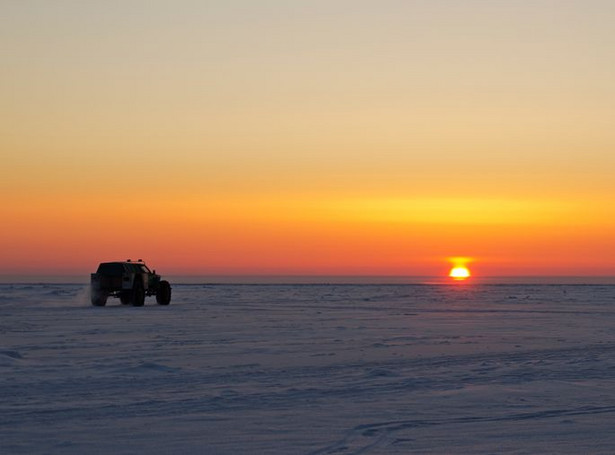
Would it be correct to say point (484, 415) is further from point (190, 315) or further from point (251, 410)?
point (190, 315)

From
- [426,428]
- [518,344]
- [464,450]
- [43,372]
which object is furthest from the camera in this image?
[518,344]

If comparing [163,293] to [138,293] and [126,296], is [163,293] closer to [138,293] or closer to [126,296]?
[138,293]

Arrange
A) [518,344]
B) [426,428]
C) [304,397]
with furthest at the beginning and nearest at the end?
1. [518,344]
2. [304,397]
3. [426,428]

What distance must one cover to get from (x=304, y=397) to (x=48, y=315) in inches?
778

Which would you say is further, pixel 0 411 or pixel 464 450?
pixel 0 411

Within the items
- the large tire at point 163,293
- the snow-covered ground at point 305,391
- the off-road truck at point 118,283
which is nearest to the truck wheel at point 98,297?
the off-road truck at point 118,283

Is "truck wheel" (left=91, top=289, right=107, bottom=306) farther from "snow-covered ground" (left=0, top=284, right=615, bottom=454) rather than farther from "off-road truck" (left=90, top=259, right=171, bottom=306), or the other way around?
"snow-covered ground" (left=0, top=284, right=615, bottom=454)

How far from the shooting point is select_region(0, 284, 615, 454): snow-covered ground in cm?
838

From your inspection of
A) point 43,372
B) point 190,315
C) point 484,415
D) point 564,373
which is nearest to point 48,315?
point 190,315

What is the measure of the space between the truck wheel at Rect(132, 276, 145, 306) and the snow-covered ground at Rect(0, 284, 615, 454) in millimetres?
13993

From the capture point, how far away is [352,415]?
9703mm

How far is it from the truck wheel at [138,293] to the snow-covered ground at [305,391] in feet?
A: 45.9

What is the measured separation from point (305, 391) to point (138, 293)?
2558cm

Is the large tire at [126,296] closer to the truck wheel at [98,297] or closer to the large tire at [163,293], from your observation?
the truck wheel at [98,297]
